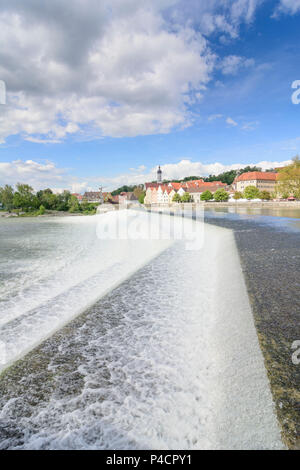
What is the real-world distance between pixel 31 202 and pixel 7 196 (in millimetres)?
12887

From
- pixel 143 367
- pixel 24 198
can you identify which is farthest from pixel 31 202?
pixel 143 367

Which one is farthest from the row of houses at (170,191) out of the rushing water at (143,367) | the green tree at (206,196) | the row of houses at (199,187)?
the rushing water at (143,367)

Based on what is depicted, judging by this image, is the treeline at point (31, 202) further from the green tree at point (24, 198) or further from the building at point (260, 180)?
the building at point (260, 180)

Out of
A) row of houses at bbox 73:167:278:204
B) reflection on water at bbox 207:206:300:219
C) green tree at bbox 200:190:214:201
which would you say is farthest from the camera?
row of houses at bbox 73:167:278:204

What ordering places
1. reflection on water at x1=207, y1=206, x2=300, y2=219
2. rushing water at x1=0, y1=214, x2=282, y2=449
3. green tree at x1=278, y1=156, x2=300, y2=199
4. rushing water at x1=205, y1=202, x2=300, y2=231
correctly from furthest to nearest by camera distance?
green tree at x1=278, y1=156, x2=300, y2=199, reflection on water at x1=207, y1=206, x2=300, y2=219, rushing water at x1=205, y1=202, x2=300, y2=231, rushing water at x1=0, y1=214, x2=282, y2=449

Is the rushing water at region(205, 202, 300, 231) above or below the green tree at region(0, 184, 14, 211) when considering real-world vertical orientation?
below

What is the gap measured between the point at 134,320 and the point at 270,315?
2317mm

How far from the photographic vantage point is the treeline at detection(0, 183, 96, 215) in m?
80.7

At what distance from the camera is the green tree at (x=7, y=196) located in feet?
282

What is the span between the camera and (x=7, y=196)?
86.9 m

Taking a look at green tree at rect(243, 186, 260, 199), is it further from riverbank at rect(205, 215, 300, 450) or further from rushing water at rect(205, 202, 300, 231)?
riverbank at rect(205, 215, 300, 450)

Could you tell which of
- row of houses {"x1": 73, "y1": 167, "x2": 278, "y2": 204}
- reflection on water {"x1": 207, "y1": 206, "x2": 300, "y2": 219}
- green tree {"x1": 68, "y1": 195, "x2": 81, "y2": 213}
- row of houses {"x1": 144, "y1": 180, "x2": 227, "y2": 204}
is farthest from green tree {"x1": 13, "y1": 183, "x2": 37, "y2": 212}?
reflection on water {"x1": 207, "y1": 206, "x2": 300, "y2": 219}

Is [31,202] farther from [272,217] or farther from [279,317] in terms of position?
[279,317]
